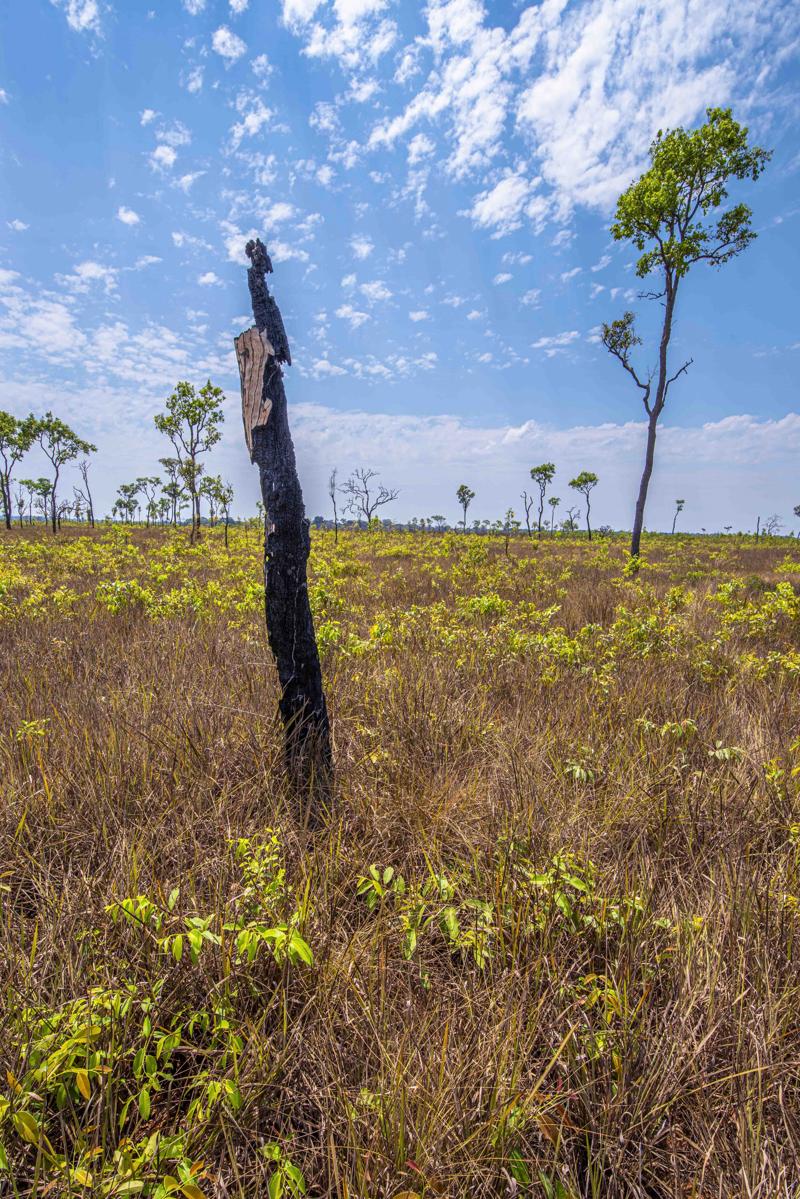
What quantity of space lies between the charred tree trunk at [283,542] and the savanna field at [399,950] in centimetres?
18

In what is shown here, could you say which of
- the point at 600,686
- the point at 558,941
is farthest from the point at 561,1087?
the point at 600,686

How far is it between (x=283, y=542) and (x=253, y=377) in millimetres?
941

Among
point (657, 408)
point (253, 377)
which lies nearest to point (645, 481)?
point (657, 408)

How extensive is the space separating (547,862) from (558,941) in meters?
0.39

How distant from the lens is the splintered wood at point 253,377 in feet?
8.79

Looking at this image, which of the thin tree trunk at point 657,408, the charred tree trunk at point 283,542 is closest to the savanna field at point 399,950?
the charred tree trunk at point 283,542

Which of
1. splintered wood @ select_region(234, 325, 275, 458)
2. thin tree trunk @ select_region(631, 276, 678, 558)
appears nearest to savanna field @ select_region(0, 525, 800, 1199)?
splintered wood @ select_region(234, 325, 275, 458)

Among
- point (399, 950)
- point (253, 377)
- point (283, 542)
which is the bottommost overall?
point (399, 950)

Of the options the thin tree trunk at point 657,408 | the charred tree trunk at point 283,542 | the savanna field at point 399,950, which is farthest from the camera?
the thin tree trunk at point 657,408

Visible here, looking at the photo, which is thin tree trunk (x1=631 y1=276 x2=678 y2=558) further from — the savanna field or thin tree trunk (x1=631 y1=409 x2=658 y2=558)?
the savanna field

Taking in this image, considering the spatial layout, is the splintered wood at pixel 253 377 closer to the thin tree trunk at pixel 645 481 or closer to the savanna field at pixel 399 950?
the savanna field at pixel 399 950

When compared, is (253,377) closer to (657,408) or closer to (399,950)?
(399,950)

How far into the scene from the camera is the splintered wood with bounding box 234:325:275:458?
268 cm

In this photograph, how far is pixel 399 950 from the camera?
185 cm
